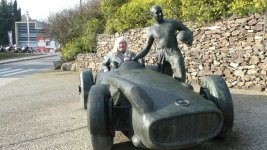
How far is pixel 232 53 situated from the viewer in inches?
400

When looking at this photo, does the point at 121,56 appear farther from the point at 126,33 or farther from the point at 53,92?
the point at 126,33

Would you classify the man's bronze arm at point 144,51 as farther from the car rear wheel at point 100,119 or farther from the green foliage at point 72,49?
the green foliage at point 72,49

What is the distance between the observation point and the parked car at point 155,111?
4.12 m

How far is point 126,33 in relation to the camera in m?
16.2

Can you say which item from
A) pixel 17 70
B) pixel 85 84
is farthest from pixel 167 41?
pixel 17 70

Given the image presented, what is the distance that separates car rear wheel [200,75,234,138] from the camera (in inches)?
192

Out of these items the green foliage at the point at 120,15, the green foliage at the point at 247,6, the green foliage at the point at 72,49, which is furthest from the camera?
the green foliage at the point at 72,49

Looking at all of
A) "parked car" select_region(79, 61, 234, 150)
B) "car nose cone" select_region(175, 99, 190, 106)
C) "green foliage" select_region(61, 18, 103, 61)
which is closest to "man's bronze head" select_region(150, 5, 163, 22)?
"parked car" select_region(79, 61, 234, 150)

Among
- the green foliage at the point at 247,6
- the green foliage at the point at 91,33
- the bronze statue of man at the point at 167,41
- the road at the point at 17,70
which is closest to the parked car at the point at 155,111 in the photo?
the bronze statue of man at the point at 167,41

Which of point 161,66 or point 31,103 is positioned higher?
point 161,66

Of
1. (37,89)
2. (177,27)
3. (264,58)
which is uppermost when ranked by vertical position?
(177,27)

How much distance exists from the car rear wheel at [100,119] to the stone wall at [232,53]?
5.68m

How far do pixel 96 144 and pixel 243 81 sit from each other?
6.09 metres

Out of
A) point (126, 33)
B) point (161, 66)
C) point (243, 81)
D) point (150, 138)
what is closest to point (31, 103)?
point (161, 66)
